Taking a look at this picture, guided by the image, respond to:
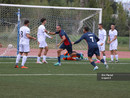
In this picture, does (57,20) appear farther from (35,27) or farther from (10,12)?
(10,12)

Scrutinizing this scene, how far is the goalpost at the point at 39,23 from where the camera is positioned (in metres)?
19.0

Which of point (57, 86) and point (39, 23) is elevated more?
point (39, 23)

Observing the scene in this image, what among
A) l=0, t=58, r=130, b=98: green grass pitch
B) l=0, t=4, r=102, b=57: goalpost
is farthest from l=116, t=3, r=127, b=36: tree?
l=0, t=58, r=130, b=98: green grass pitch

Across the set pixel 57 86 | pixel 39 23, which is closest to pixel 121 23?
pixel 39 23

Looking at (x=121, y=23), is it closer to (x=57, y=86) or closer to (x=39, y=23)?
(x=39, y=23)

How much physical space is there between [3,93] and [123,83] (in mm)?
4036

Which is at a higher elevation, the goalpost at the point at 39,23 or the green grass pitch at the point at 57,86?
the goalpost at the point at 39,23

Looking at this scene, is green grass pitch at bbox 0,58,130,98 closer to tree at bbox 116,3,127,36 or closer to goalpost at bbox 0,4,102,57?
goalpost at bbox 0,4,102,57

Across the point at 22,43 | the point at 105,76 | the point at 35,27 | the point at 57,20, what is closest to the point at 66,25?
the point at 57,20

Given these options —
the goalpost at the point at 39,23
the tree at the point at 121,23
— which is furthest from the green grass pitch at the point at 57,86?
the tree at the point at 121,23

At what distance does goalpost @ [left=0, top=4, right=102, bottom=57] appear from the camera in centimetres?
1899

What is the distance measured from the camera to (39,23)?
19.5 meters

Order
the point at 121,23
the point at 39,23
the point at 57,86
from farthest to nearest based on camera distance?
1. the point at 121,23
2. the point at 39,23
3. the point at 57,86

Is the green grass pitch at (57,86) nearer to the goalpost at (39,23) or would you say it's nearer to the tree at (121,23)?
the goalpost at (39,23)
